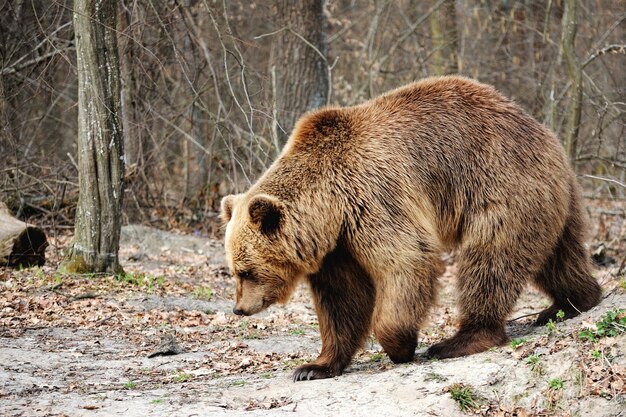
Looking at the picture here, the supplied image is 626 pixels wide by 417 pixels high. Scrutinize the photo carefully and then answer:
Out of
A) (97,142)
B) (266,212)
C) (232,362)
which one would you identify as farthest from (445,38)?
(266,212)

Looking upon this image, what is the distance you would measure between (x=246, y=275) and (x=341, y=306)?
862 millimetres

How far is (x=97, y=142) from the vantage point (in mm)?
9453

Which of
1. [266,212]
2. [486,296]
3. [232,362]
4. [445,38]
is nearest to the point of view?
[266,212]

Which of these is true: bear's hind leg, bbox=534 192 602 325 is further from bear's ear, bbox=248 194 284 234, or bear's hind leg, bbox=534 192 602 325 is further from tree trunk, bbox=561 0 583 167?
tree trunk, bbox=561 0 583 167

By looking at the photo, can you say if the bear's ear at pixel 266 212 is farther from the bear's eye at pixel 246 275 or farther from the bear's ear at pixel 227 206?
the bear's ear at pixel 227 206

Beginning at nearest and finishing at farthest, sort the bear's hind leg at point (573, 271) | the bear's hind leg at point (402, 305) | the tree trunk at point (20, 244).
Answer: the bear's hind leg at point (402, 305) → the bear's hind leg at point (573, 271) → the tree trunk at point (20, 244)

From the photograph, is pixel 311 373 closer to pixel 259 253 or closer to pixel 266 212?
pixel 259 253

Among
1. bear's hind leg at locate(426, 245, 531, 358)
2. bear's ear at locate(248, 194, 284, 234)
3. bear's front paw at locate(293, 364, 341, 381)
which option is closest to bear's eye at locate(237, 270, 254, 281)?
bear's ear at locate(248, 194, 284, 234)

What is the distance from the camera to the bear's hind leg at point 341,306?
251 inches

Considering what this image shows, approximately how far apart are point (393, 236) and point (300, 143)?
3.71 ft

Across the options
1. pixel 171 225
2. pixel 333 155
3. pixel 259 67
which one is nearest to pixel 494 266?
pixel 333 155

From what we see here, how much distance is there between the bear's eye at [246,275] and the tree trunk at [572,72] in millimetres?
7304

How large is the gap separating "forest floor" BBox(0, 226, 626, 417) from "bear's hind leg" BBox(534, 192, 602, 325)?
0.62ft

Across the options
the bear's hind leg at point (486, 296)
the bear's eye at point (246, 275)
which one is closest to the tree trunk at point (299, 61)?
the bear's eye at point (246, 275)
